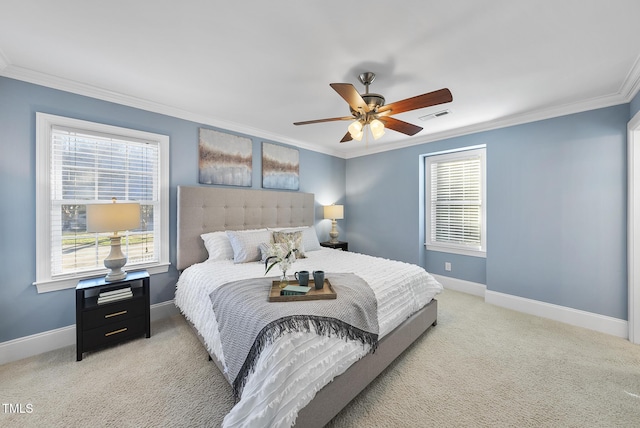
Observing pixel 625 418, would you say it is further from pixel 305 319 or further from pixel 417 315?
pixel 305 319

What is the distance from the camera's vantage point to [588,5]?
1440 millimetres

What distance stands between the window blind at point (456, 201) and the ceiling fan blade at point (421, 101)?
245 cm

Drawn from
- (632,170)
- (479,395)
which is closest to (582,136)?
(632,170)

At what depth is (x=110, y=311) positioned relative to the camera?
7.50 ft

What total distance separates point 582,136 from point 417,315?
278 centimetres

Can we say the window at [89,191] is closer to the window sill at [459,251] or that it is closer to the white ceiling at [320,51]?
the white ceiling at [320,51]

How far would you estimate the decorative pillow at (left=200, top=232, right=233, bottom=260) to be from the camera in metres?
2.96

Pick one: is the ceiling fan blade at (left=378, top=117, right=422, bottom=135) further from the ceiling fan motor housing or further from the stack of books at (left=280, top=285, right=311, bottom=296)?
the stack of books at (left=280, top=285, right=311, bottom=296)

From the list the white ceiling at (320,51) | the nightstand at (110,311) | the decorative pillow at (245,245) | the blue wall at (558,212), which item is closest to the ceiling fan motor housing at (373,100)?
the white ceiling at (320,51)

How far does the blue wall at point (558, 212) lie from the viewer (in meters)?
2.64

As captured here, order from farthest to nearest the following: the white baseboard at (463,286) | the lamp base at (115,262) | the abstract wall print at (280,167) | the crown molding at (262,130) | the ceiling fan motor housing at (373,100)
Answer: the abstract wall print at (280,167) < the white baseboard at (463,286) < the lamp base at (115,262) < the crown molding at (262,130) < the ceiling fan motor housing at (373,100)

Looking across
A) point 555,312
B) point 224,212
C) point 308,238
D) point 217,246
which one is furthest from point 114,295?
point 555,312

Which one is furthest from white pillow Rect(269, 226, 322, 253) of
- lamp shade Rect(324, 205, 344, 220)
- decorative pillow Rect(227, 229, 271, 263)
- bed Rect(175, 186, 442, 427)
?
lamp shade Rect(324, 205, 344, 220)

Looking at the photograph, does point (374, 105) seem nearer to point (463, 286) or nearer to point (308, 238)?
point (308, 238)
